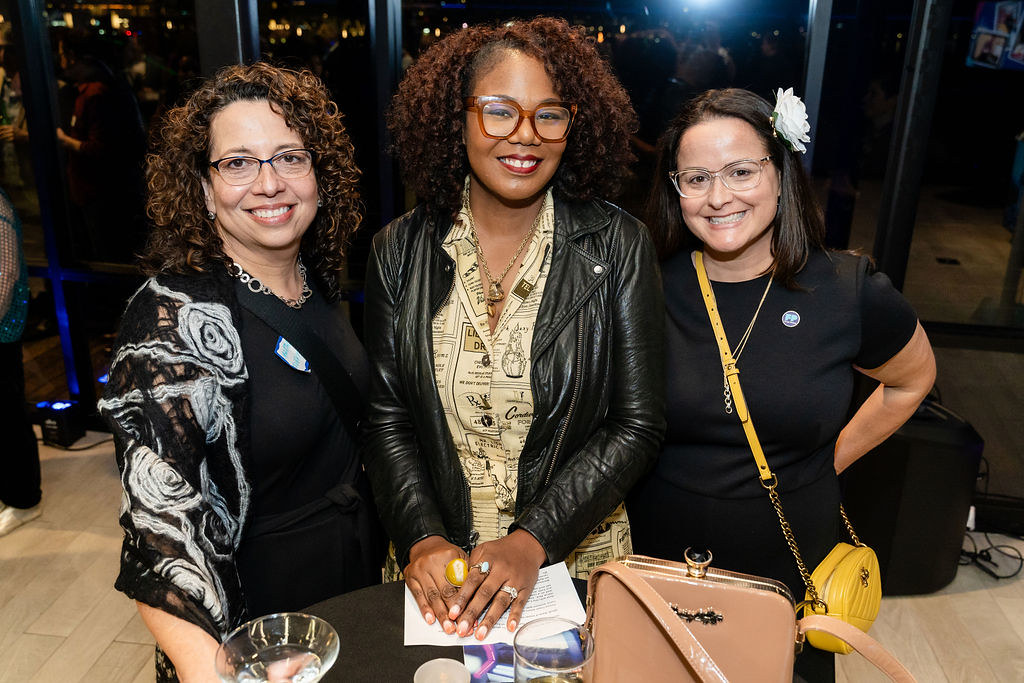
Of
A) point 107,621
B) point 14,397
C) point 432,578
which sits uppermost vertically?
point 432,578

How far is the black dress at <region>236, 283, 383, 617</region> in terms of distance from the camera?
1.59m

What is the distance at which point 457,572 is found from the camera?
1479 millimetres

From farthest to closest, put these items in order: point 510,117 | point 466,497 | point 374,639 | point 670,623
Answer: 1. point 466,497
2. point 510,117
3. point 374,639
4. point 670,623

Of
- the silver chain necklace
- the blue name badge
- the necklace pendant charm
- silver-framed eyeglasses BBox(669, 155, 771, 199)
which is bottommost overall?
the blue name badge

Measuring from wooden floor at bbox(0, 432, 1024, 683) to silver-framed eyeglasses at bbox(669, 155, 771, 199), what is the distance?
1.89 m

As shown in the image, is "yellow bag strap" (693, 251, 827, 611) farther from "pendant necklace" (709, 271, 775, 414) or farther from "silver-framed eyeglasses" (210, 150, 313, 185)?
"silver-framed eyeglasses" (210, 150, 313, 185)

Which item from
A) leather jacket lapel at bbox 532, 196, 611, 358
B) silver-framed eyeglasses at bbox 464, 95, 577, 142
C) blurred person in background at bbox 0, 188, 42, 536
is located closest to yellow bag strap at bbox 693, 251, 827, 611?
leather jacket lapel at bbox 532, 196, 611, 358

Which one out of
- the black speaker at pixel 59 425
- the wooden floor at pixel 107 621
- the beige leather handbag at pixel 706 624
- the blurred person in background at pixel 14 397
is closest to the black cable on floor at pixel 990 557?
the wooden floor at pixel 107 621

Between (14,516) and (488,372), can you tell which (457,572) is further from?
(14,516)

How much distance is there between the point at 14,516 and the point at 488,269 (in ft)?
9.95

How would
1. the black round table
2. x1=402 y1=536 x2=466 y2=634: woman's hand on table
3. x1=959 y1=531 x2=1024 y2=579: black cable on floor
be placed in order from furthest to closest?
1. x1=959 y1=531 x2=1024 y2=579: black cable on floor
2. x1=402 y1=536 x2=466 y2=634: woman's hand on table
3. the black round table

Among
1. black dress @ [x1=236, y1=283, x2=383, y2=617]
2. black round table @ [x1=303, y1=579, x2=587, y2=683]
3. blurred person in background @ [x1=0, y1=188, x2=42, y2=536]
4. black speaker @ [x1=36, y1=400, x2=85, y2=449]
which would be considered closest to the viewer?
black round table @ [x1=303, y1=579, x2=587, y2=683]

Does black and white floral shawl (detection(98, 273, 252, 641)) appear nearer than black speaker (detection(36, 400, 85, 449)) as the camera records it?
Yes

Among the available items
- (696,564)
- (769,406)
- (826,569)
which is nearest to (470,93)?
(769,406)
